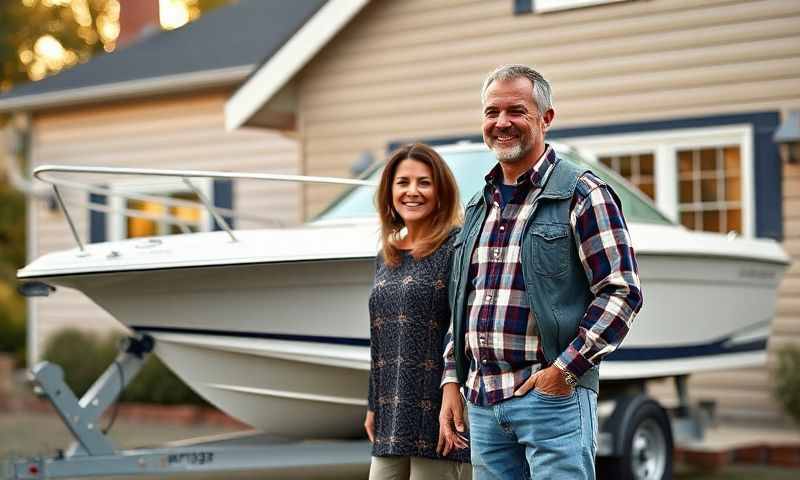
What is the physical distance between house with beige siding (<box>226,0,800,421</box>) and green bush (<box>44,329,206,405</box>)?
2213 mm

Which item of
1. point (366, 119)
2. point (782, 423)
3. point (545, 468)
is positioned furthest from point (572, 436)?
point (366, 119)

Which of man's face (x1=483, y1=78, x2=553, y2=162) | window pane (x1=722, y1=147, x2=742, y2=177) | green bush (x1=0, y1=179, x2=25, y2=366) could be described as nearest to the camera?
man's face (x1=483, y1=78, x2=553, y2=162)

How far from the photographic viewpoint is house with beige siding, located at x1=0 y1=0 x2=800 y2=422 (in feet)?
30.3

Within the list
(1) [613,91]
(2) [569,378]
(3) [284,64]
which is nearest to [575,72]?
(1) [613,91]

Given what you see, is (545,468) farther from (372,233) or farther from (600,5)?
(600,5)

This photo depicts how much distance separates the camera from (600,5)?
33.1ft

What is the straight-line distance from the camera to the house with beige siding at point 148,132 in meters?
13.8

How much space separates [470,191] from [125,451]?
89.2 inches

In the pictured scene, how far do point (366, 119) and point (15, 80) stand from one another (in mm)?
18716

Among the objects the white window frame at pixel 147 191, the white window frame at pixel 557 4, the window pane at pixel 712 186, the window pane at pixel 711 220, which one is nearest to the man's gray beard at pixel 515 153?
the window pane at pixel 712 186

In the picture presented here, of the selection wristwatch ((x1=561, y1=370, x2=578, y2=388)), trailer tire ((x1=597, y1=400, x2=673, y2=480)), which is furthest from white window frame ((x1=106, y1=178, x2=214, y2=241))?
wristwatch ((x1=561, y1=370, x2=578, y2=388))

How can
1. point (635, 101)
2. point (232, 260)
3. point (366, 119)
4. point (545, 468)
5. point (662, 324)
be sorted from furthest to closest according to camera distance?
point (366, 119) → point (635, 101) → point (662, 324) → point (232, 260) → point (545, 468)

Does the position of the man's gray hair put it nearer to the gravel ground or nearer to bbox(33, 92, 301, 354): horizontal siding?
the gravel ground

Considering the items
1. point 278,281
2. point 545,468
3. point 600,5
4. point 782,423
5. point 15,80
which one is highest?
point 15,80
